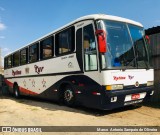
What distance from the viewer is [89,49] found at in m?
8.95

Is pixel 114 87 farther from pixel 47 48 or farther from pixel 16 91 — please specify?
pixel 16 91

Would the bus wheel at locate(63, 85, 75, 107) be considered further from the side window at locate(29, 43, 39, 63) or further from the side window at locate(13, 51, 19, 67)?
the side window at locate(13, 51, 19, 67)

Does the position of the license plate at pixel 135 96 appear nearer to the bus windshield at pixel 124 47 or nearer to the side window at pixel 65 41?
the bus windshield at pixel 124 47

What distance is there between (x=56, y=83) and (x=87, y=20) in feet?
11.4

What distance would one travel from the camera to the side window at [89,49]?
8.67 metres

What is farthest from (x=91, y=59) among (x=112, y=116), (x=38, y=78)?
(x=38, y=78)

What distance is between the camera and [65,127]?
7.18m

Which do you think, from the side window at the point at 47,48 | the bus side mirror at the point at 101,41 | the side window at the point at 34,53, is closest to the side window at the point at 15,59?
Answer: the side window at the point at 34,53

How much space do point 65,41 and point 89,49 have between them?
1.95 m

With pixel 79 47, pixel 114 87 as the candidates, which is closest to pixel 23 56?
pixel 79 47

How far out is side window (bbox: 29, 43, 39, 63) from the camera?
13.6 metres

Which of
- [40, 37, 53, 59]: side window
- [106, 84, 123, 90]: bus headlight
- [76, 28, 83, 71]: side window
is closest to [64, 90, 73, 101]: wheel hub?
[76, 28, 83, 71]: side window

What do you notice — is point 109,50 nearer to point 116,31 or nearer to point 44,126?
point 116,31

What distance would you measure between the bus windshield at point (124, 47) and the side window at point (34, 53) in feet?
19.0
